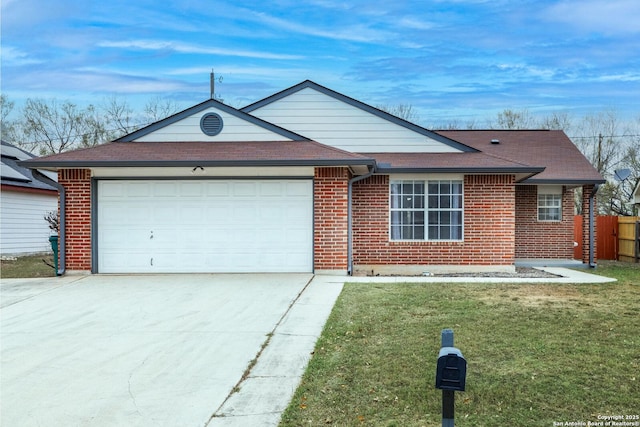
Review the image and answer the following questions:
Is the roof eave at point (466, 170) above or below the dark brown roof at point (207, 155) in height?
below

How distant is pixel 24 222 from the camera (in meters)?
23.5

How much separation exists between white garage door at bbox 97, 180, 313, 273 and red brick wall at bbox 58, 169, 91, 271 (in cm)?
30

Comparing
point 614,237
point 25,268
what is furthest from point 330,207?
point 614,237

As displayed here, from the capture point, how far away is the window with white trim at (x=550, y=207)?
1867cm

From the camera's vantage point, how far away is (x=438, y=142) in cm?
1638

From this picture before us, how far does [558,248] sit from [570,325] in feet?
37.5

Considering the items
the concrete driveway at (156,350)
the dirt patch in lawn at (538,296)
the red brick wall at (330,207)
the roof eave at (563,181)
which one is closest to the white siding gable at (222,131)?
the red brick wall at (330,207)

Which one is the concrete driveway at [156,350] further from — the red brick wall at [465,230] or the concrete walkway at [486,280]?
the red brick wall at [465,230]

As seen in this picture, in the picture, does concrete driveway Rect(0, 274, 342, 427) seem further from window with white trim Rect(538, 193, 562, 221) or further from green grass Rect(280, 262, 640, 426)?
window with white trim Rect(538, 193, 562, 221)

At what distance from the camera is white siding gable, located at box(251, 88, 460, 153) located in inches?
645

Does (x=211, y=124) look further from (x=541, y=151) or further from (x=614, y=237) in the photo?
(x=614, y=237)

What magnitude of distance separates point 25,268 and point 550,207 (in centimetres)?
1725

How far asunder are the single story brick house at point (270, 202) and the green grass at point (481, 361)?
383 centimetres

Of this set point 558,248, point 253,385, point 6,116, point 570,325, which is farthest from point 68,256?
point 6,116
